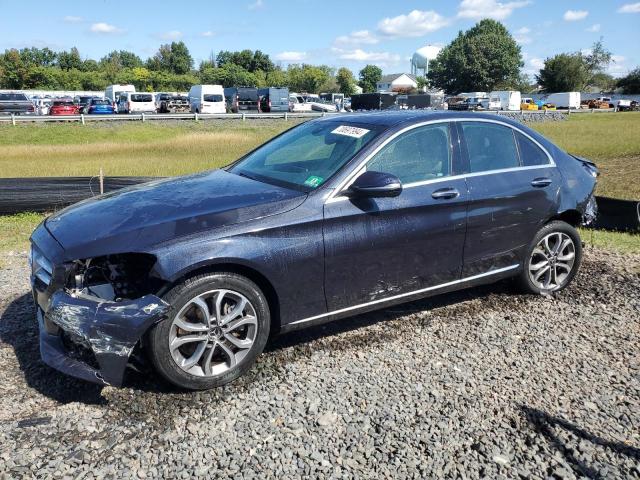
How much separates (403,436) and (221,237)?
1.60 metres

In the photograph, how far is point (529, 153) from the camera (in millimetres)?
4898

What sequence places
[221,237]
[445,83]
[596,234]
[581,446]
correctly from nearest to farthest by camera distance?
[581,446] → [221,237] → [596,234] → [445,83]

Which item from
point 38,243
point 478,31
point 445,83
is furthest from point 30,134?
point 478,31

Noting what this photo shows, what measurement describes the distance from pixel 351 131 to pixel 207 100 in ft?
135

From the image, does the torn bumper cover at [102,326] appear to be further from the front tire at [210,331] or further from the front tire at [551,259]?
the front tire at [551,259]

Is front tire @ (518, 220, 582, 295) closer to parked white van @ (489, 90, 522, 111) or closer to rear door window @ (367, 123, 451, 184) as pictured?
rear door window @ (367, 123, 451, 184)

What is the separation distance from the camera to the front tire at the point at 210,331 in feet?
10.7

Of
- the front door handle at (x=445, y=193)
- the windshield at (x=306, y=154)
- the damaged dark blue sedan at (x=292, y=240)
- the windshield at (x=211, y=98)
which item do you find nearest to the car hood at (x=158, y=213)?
the damaged dark blue sedan at (x=292, y=240)

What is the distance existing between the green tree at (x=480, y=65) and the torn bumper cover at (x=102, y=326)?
104 metres

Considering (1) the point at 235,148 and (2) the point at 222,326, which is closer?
(2) the point at 222,326

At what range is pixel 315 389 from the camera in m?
3.50

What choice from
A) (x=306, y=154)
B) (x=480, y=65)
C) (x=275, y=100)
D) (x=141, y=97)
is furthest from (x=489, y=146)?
(x=480, y=65)

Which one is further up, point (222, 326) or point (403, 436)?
point (222, 326)

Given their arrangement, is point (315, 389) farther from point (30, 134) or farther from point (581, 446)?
point (30, 134)
